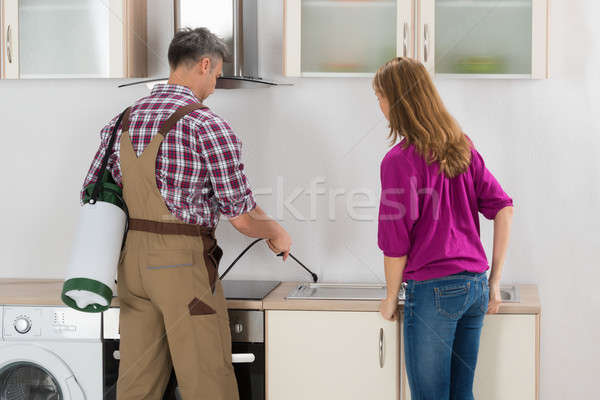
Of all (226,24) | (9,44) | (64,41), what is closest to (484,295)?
(226,24)

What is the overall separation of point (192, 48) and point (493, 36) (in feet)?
3.34

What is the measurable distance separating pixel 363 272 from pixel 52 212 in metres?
1.26

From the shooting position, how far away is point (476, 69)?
229 cm

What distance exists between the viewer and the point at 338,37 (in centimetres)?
232

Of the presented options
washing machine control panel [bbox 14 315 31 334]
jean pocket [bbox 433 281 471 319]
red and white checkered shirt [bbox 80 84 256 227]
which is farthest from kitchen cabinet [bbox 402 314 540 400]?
washing machine control panel [bbox 14 315 31 334]

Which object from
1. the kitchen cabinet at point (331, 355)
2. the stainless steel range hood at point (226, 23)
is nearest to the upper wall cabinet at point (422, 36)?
the stainless steel range hood at point (226, 23)

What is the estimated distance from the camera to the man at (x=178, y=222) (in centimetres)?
184

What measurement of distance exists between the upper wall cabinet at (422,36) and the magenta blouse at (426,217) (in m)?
0.59

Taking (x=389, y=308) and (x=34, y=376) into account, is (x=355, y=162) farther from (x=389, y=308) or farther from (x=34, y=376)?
(x=34, y=376)

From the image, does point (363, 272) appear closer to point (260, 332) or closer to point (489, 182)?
point (260, 332)

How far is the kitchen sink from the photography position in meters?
2.19

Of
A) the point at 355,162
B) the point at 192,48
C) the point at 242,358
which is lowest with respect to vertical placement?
the point at 242,358

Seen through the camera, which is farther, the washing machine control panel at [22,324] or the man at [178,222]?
the washing machine control panel at [22,324]

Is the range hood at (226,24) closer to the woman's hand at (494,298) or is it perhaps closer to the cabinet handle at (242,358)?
the cabinet handle at (242,358)
